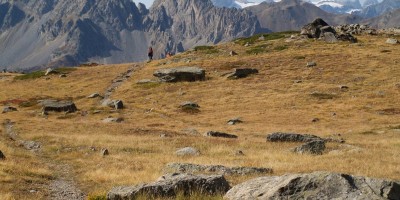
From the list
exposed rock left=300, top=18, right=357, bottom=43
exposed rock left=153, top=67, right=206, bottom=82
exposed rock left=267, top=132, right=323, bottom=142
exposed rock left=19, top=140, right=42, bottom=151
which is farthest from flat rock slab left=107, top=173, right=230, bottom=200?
exposed rock left=300, top=18, right=357, bottom=43

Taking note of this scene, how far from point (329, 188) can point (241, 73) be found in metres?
75.1

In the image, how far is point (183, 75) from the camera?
8625 cm

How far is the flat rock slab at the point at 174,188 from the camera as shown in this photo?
1371cm

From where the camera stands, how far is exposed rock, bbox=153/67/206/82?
85438 millimetres

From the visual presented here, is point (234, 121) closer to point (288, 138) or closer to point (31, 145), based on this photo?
point (288, 138)

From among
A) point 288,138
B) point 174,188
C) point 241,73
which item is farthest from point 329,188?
point 241,73

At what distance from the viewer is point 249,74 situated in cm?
8625

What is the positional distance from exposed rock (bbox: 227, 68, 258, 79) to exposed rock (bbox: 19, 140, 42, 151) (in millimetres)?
52777

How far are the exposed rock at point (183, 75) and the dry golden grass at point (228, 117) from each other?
2338 millimetres

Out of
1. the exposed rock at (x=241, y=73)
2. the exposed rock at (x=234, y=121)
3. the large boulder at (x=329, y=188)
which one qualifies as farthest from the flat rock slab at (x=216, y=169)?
the exposed rock at (x=241, y=73)

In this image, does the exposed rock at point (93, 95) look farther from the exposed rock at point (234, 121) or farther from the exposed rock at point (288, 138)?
the exposed rock at point (288, 138)

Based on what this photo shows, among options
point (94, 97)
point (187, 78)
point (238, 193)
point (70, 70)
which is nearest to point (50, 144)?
point (238, 193)

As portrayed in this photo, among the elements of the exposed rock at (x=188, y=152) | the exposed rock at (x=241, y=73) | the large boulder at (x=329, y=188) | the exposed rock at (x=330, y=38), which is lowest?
the exposed rock at (x=241, y=73)

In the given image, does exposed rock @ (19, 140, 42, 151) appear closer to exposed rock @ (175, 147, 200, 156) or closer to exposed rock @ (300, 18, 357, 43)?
exposed rock @ (175, 147, 200, 156)
